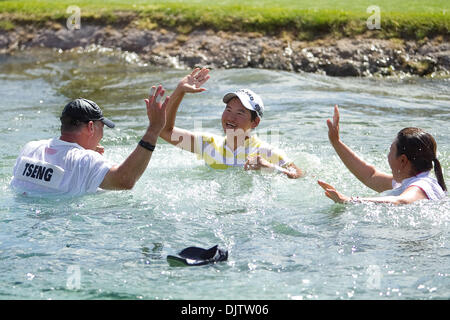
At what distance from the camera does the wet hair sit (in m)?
6.16

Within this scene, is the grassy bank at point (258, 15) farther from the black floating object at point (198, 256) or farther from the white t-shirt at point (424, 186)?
the black floating object at point (198, 256)

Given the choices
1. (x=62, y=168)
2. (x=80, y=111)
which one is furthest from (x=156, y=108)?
(x=62, y=168)

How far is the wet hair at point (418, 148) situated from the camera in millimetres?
6160

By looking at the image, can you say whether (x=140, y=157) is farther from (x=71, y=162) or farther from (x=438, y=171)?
(x=438, y=171)

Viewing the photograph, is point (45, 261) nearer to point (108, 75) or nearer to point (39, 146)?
point (39, 146)

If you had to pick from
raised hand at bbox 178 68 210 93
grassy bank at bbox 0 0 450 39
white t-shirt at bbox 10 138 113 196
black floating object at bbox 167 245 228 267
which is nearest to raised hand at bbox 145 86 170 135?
white t-shirt at bbox 10 138 113 196

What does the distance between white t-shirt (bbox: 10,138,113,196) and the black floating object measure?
4.53ft

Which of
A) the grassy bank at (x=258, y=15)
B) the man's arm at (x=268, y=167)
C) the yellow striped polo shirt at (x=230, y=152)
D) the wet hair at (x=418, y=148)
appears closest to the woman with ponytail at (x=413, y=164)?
the wet hair at (x=418, y=148)

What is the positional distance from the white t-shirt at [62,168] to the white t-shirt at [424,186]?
8.22ft

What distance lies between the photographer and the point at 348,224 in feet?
20.2

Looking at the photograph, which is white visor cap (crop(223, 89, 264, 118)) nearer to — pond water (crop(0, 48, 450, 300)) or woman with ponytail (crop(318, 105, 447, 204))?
pond water (crop(0, 48, 450, 300))

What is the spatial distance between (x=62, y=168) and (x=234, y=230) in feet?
5.43

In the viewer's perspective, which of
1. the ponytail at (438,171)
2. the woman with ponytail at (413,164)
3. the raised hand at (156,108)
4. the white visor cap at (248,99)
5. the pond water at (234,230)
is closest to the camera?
the pond water at (234,230)
